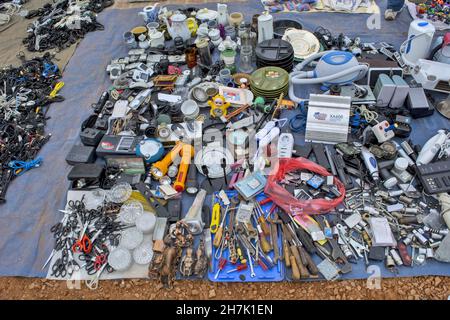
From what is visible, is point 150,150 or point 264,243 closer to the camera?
point 264,243

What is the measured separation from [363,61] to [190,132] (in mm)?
2271

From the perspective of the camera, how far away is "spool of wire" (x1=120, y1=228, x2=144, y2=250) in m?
2.95

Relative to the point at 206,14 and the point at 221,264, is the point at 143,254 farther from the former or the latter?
the point at 206,14

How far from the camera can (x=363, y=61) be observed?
408 cm

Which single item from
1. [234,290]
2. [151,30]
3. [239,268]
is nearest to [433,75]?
[239,268]

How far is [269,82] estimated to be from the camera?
3967 mm

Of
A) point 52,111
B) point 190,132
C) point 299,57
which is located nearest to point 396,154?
point 299,57

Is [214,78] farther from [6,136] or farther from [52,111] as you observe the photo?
[6,136]

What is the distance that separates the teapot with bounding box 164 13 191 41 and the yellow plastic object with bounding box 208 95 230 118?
1.55 metres

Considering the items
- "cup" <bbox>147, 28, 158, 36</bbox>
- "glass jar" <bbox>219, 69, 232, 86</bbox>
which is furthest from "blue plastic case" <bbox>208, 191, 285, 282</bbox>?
"cup" <bbox>147, 28, 158, 36</bbox>

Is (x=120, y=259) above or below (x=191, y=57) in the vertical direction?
below

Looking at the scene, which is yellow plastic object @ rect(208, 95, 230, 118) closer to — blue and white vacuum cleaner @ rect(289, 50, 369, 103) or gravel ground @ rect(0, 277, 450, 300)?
blue and white vacuum cleaner @ rect(289, 50, 369, 103)

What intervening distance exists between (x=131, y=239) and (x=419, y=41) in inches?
154

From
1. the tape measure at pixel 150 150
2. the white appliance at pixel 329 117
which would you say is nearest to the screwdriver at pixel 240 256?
the tape measure at pixel 150 150
